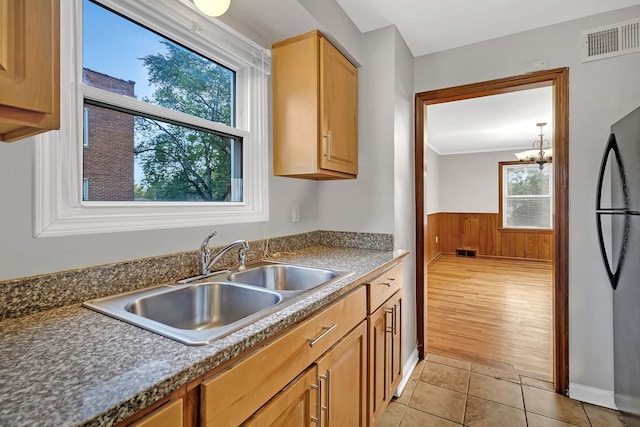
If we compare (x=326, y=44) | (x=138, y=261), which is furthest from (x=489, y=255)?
(x=138, y=261)

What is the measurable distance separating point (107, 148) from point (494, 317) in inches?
144

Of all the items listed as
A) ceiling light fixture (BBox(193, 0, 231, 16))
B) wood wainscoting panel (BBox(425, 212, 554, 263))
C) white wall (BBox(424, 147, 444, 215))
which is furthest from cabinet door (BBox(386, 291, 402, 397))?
white wall (BBox(424, 147, 444, 215))

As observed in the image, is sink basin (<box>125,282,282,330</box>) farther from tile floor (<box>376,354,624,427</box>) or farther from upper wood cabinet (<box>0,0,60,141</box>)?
tile floor (<box>376,354,624,427</box>)

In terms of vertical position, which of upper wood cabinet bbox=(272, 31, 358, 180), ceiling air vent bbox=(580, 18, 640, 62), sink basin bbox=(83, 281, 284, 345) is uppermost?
ceiling air vent bbox=(580, 18, 640, 62)

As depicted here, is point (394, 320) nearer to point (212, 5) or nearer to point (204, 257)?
point (204, 257)

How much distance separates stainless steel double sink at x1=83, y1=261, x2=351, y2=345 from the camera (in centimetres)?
91

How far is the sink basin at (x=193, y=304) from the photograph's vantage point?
96cm

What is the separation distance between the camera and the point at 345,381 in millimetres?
1247

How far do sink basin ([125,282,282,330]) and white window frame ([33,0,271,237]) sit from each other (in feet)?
1.00

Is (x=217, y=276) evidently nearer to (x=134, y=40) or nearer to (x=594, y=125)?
(x=134, y=40)

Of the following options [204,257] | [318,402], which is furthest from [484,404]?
[204,257]

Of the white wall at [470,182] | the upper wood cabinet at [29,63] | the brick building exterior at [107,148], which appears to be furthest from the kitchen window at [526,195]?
the upper wood cabinet at [29,63]

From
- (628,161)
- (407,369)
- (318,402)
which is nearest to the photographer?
(318,402)

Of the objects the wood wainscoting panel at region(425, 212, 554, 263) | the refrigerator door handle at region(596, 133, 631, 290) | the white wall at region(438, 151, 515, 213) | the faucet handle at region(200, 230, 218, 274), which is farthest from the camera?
the white wall at region(438, 151, 515, 213)
